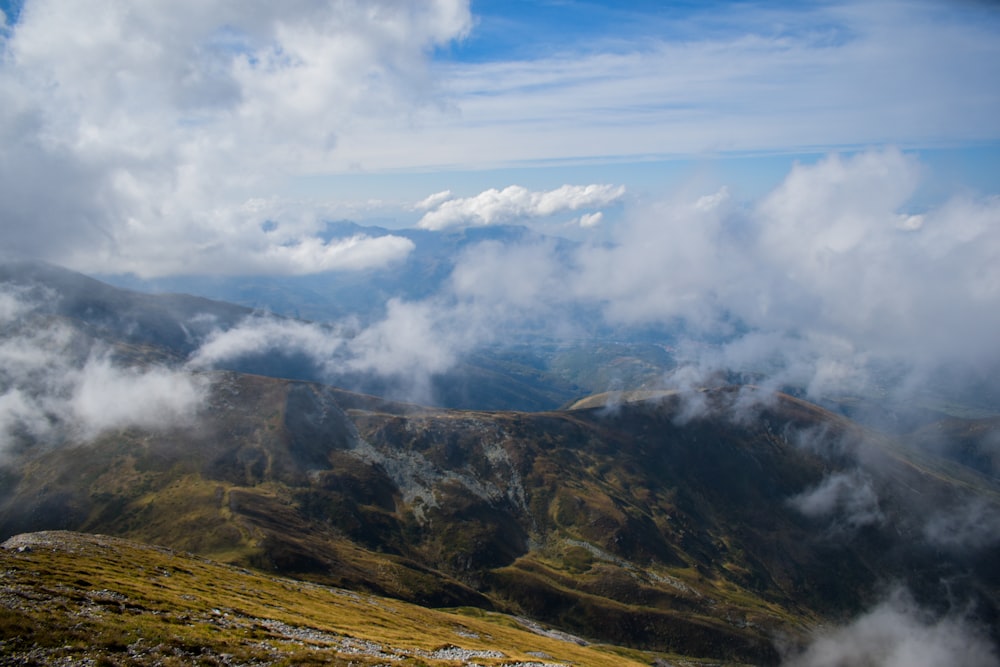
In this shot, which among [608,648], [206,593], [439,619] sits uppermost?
[206,593]

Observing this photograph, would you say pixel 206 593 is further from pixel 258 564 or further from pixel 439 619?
pixel 258 564

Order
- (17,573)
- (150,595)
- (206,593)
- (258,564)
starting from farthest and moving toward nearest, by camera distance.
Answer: (258,564), (206,593), (150,595), (17,573)

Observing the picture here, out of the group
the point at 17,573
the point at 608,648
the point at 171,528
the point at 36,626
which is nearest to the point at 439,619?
the point at 608,648

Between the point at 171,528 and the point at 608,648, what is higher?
the point at 171,528

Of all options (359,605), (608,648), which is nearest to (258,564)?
(359,605)

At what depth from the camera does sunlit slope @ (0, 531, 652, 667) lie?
37000 mm

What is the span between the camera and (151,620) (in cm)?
4503

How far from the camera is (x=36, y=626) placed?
37.4 m

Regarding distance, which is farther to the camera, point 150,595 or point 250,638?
point 150,595

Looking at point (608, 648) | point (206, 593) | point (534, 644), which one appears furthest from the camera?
point (608, 648)

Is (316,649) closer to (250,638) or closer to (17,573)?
(250,638)

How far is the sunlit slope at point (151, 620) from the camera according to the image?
37.0 meters

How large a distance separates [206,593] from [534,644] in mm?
90249

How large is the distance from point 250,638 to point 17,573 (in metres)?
28.5
